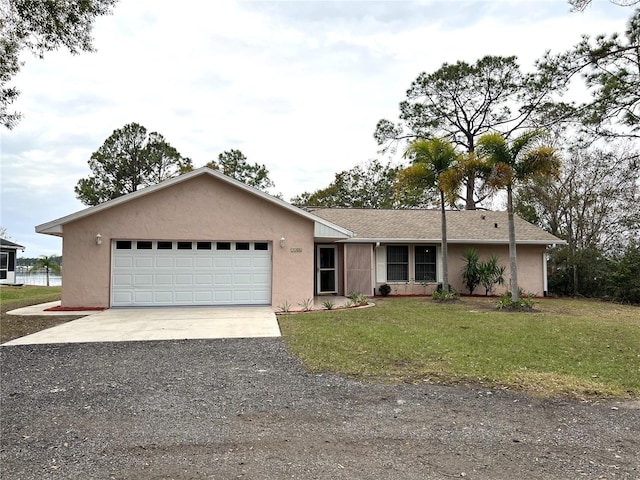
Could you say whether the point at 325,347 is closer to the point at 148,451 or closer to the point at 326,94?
the point at 148,451

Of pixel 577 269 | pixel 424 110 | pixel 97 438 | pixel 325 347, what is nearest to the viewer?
pixel 97 438

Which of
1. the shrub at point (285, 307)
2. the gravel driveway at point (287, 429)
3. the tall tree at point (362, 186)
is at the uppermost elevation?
the tall tree at point (362, 186)

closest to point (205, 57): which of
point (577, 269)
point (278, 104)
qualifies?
point (278, 104)

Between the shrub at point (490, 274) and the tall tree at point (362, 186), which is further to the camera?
the tall tree at point (362, 186)

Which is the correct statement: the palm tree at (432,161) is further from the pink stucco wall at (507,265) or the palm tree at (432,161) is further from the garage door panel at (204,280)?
the garage door panel at (204,280)

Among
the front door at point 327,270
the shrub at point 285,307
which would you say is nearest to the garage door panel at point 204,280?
the shrub at point 285,307

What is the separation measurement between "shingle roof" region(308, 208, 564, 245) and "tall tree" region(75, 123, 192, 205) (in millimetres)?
17554

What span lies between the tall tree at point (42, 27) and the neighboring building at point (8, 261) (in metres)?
25.5

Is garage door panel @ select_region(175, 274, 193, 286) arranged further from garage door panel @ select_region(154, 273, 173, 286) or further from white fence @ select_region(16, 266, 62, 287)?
white fence @ select_region(16, 266, 62, 287)

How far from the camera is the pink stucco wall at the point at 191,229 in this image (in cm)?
1304

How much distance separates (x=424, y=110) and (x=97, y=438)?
30.6m

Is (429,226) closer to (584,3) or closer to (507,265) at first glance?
(507,265)

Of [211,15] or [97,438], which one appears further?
[211,15]

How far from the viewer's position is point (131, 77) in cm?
1374
